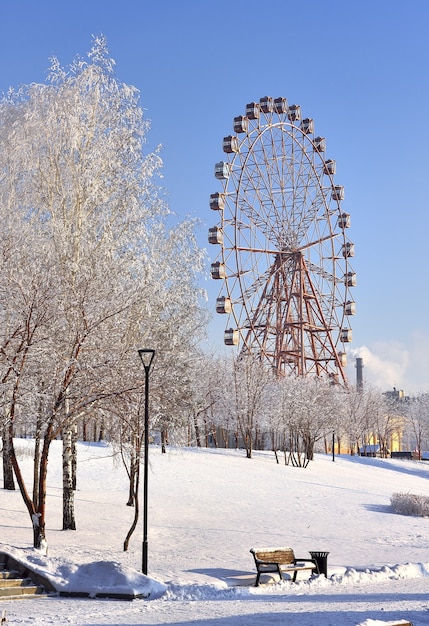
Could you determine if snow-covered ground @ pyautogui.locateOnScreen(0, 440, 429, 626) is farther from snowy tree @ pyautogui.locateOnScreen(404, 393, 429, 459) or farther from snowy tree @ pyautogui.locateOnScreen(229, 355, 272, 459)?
snowy tree @ pyautogui.locateOnScreen(404, 393, 429, 459)

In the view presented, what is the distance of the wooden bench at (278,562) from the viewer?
1541 cm

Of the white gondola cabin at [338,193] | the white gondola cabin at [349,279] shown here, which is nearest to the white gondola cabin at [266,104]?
the white gondola cabin at [338,193]

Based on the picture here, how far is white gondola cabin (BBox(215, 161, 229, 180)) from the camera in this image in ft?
161

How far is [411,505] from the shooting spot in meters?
30.4

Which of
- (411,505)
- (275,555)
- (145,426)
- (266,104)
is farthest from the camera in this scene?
(266,104)

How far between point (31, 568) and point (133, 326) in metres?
5.96

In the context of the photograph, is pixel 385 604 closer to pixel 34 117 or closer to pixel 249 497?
pixel 34 117

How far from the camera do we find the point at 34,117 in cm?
1978

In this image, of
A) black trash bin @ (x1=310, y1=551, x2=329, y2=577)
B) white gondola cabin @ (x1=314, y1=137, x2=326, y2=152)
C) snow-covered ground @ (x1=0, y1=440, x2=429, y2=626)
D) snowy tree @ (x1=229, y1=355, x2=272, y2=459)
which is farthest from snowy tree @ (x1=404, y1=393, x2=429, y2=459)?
black trash bin @ (x1=310, y1=551, x2=329, y2=577)

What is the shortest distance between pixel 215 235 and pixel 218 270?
2.17 meters

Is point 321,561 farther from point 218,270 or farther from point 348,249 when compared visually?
point 348,249

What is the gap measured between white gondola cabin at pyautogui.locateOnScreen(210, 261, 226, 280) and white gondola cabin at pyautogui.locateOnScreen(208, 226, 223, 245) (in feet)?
4.56

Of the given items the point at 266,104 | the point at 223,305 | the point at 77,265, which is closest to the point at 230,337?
the point at 223,305

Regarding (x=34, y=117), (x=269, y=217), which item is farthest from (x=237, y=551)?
(x=269, y=217)
